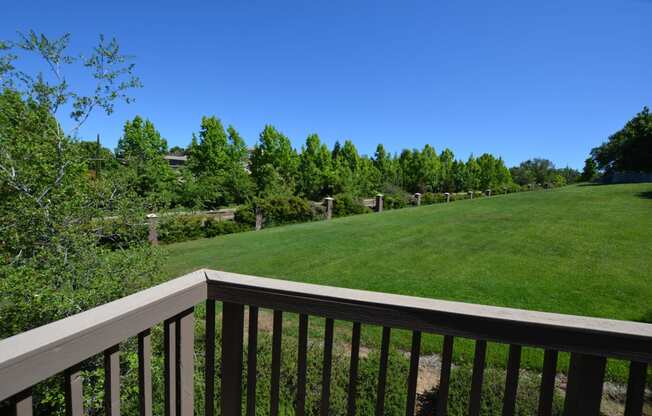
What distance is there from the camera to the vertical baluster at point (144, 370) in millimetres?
1166

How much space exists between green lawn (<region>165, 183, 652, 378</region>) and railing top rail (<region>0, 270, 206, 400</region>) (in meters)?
2.43

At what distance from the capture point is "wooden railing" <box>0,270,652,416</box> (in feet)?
2.86

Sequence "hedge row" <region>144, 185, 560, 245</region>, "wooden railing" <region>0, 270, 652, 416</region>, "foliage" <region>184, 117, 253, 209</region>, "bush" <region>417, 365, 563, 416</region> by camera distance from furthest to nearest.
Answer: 1. "foliage" <region>184, 117, 253, 209</region>
2. "hedge row" <region>144, 185, 560, 245</region>
3. "bush" <region>417, 365, 563, 416</region>
4. "wooden railing" <region>0, 270, 652, 416</region>

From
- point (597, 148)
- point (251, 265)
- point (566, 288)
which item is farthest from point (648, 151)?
point (251, 265)

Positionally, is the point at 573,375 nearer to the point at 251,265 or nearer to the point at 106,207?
the point at 106,207

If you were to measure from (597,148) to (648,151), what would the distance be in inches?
680

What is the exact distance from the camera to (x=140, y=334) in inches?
44.9

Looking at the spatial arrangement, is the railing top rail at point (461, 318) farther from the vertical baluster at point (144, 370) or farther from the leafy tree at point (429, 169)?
the leafy tree at point (429, 169)

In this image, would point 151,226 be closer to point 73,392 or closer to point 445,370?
point 73,392

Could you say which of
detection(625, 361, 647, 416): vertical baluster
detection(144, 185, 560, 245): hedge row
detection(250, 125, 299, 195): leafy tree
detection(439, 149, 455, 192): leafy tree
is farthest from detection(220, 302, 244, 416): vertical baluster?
detection(439, 149, 455, 192): leafy tree

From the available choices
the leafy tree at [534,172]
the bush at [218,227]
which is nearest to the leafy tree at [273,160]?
the bush at [218,227]

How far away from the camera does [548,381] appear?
1083mm

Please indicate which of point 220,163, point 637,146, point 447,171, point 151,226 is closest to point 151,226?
point 151,226

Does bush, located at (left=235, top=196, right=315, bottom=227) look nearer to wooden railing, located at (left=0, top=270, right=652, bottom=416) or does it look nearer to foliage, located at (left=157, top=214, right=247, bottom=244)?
foliage, located at (left=157, top=214, right=247, bottom=244)
